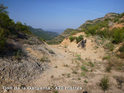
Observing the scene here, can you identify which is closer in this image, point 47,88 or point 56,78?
point 47,88

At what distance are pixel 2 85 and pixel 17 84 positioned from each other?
0.47m

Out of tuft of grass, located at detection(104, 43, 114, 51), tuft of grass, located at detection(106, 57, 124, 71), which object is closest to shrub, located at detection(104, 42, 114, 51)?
tuft of grass, located at detection(104, 43, 114, 51)

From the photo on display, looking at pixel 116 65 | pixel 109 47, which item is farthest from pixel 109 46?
pixel 116 65

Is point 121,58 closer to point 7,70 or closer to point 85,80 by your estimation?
point 85,80

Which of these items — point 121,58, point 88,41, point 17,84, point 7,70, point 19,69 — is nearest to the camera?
point 17,84

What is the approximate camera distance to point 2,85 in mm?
3154

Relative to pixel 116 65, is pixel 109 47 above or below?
above

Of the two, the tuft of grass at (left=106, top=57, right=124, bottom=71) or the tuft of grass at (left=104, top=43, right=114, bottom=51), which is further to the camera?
the tuft of grass at (left=104, top=43, right=114, bottom=51)

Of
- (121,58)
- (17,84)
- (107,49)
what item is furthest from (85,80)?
(107,49)

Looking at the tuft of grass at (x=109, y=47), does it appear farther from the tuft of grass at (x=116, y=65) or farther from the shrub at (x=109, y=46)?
the tuft of grass at (x=116, y=65)

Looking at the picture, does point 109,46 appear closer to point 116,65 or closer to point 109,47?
point 109,47

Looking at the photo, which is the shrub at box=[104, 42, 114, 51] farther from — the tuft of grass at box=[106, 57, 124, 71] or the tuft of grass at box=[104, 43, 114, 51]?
the tuft of grass at box=[106, 57, 124, 71]

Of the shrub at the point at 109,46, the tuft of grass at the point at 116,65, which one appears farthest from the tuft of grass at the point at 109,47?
the tuft of grass at the point at 116,65

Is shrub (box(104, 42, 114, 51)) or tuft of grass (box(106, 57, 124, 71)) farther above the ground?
shrub (box(104, 42, 114, 51))
